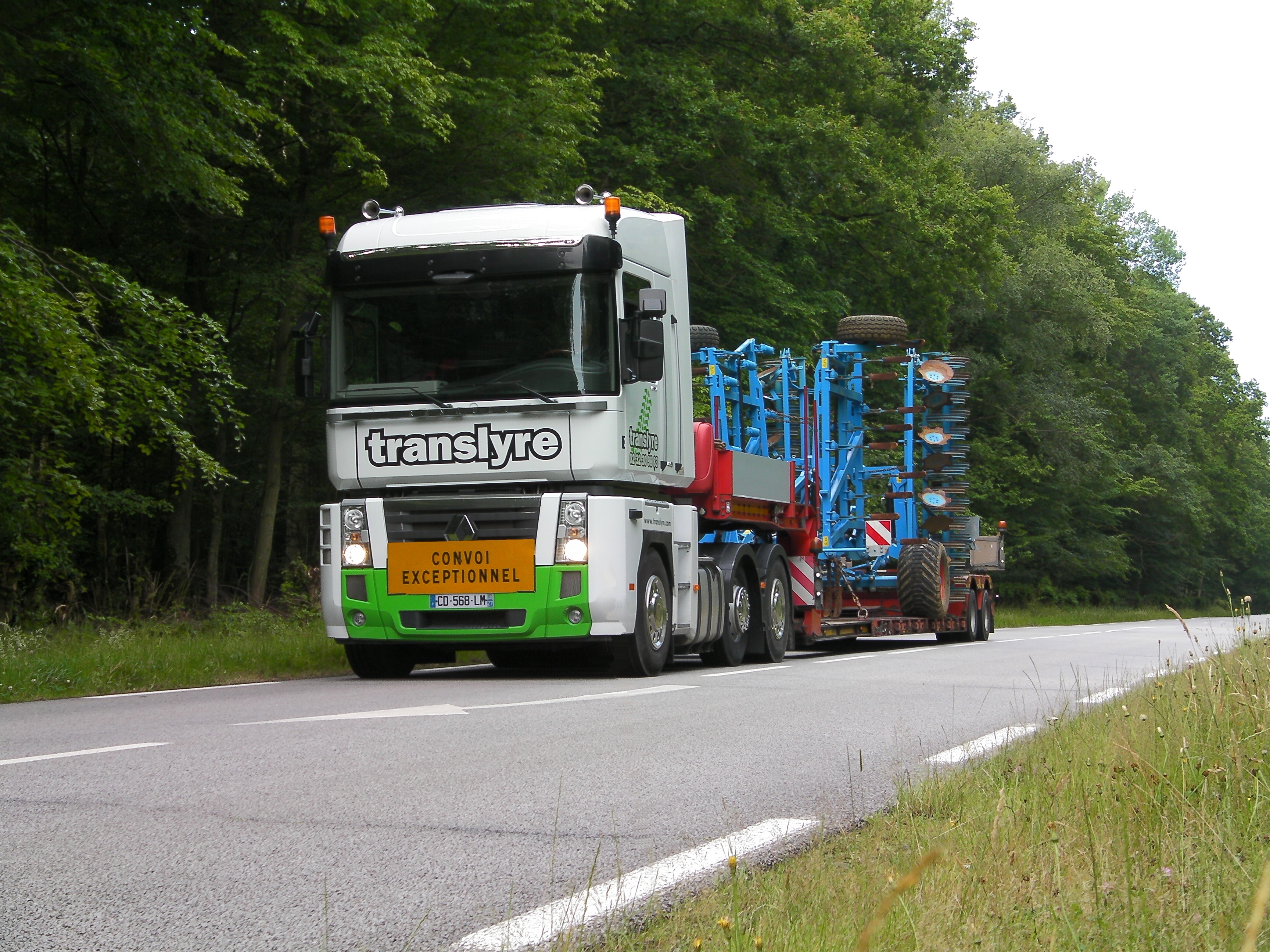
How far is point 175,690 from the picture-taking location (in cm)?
1183

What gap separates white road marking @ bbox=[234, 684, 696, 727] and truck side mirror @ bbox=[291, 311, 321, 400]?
4216mm

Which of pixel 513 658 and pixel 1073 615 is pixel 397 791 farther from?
pixel 1073 615

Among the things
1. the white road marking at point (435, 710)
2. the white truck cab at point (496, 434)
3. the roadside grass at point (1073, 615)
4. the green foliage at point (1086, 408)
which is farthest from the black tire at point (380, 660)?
the green foliage at point (1086, 408)

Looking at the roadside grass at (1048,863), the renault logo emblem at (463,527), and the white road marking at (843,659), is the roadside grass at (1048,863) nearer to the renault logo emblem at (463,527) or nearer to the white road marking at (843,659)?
the renault logo emblem at (463,527)

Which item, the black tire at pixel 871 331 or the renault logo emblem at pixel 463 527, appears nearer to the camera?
the renault logo emblem at pixel 463 527

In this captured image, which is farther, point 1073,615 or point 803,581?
point 1073,615

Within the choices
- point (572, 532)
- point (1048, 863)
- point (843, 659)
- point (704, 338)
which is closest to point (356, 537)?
point (572, 532)

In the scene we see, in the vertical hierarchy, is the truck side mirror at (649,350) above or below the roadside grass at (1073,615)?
above

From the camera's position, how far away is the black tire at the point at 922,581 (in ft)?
65.3

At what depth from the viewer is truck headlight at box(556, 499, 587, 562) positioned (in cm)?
1223

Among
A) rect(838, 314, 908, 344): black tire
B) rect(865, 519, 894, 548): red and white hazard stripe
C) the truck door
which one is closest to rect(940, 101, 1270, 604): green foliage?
rect(838, 314, 908, 344): black tire

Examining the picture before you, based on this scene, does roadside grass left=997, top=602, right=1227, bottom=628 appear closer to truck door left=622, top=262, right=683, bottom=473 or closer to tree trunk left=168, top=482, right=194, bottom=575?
tree trunk left=168, top=482, right=194, bottom=575

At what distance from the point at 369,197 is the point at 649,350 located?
33.3 feet

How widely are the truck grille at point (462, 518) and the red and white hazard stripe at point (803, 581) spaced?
609cm
